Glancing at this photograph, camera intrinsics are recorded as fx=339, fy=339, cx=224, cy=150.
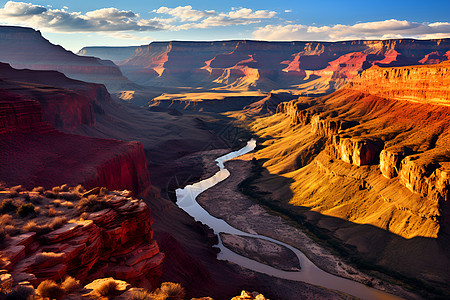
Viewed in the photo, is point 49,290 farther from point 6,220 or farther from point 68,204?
point 68,204

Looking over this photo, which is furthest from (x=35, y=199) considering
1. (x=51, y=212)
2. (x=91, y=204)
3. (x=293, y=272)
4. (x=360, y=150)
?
(x=360, y=150)

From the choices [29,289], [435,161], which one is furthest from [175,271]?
[435,161]

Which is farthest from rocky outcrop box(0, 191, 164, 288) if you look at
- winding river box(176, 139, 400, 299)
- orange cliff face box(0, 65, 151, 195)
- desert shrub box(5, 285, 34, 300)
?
winding river box(176, 139, 400, 299)

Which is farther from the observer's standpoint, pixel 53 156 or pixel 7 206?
pixel 53 156

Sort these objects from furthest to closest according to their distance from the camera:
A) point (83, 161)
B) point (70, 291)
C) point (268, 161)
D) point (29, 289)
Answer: point (268, 161)
point (83, 161)
point (70, 291)
point (29, 289)

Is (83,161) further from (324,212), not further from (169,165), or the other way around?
(169,165)
